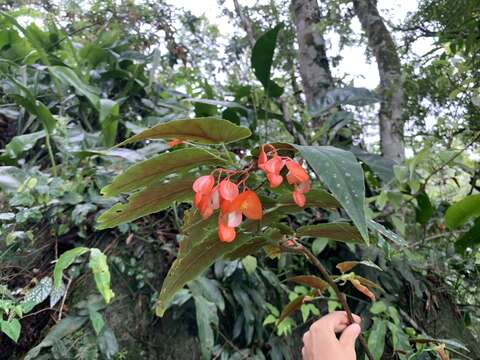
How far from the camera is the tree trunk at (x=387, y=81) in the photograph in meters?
1.80

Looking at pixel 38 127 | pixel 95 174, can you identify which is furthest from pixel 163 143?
pixel 38 127

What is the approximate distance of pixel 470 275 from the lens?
1.33 m

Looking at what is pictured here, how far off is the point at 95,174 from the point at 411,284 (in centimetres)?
109

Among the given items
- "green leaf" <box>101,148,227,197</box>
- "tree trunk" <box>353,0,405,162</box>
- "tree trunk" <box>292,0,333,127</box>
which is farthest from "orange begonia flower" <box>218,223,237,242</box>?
"tree trunk" <box>292,0,333,127</box>

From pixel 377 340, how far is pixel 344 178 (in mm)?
782

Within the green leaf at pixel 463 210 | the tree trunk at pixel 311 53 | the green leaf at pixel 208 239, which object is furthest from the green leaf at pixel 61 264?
the tree trunk at pixel 311 53

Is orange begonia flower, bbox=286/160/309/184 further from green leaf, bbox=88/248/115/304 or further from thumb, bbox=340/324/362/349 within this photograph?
green leaf, bbox=88/248/115/304

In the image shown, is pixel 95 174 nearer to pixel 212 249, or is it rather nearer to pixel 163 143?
pixel 163 143

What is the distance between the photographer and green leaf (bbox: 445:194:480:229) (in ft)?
3.13

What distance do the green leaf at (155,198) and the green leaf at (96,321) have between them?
56 cm

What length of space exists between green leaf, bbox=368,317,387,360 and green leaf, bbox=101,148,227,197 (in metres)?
0.77

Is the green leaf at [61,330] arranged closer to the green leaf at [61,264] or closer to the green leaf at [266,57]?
the green leaf at [61,264]

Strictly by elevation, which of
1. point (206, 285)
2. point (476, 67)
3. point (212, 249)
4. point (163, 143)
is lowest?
point (206, 285)

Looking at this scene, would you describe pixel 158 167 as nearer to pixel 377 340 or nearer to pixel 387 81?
pixel 377 340
